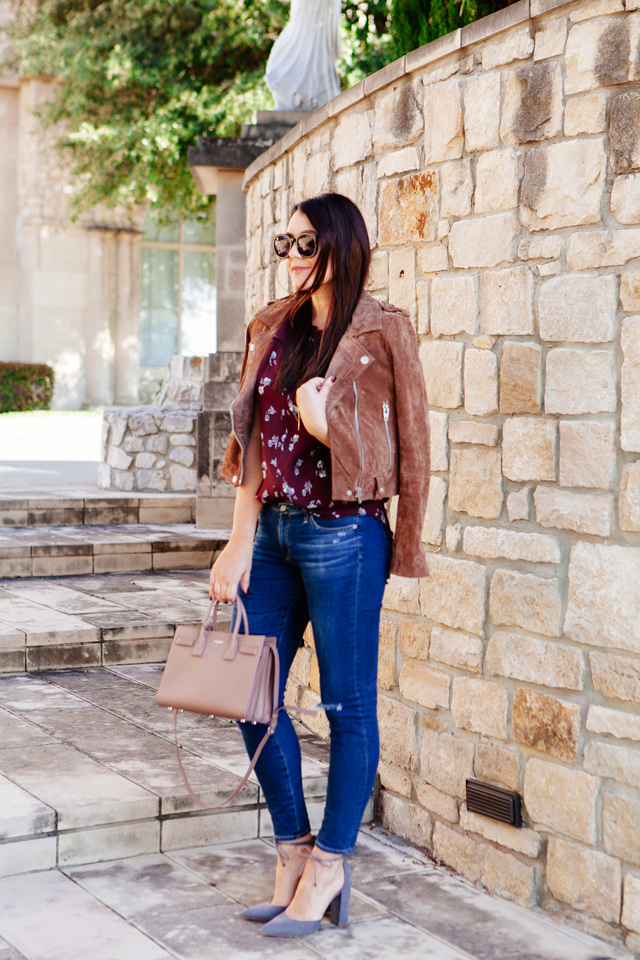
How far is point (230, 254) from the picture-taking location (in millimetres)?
7426

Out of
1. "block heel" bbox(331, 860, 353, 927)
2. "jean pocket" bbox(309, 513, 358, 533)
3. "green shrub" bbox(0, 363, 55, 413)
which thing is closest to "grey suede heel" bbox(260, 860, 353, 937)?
"block heel" bbox(331, 860, 353, 927)

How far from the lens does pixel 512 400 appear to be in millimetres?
3014

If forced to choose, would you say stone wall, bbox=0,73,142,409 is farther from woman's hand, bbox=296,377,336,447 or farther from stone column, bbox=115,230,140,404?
woman's hand, bbox=296,377,336,447

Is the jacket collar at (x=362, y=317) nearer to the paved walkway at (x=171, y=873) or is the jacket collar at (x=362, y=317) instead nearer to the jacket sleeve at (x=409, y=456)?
the jacket sleeve at (x=409, y=456)

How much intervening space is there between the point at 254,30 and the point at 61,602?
927 cm

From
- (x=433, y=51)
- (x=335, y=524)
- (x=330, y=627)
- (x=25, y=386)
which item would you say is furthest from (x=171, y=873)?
(x=25, y=386)

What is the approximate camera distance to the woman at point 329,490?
2.51 meters

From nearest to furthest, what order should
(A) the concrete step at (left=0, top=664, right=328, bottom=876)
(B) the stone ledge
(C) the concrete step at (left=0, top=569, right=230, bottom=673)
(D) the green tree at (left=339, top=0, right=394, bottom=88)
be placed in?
1. (B) the stone ledge
2. (A) the concrete step at (left=0, top=664, right=328, bottom=876)
3. (C) the concrete step at (left=0, top=569, right=230, bottom=673)
4. (D) the green tree at (left=339, top=0, right=394, bottom=88)

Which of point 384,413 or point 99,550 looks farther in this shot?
point 99,550

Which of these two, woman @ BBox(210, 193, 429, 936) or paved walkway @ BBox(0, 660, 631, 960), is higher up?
woman @ BBox(210, 193, 429, 936)

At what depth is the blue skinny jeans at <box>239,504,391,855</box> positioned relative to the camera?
2512 mm

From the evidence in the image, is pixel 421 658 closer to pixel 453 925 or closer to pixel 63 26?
pixel 453 925

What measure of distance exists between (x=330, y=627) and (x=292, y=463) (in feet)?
1.31

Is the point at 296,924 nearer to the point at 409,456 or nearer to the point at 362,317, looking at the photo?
the point at 409,456
